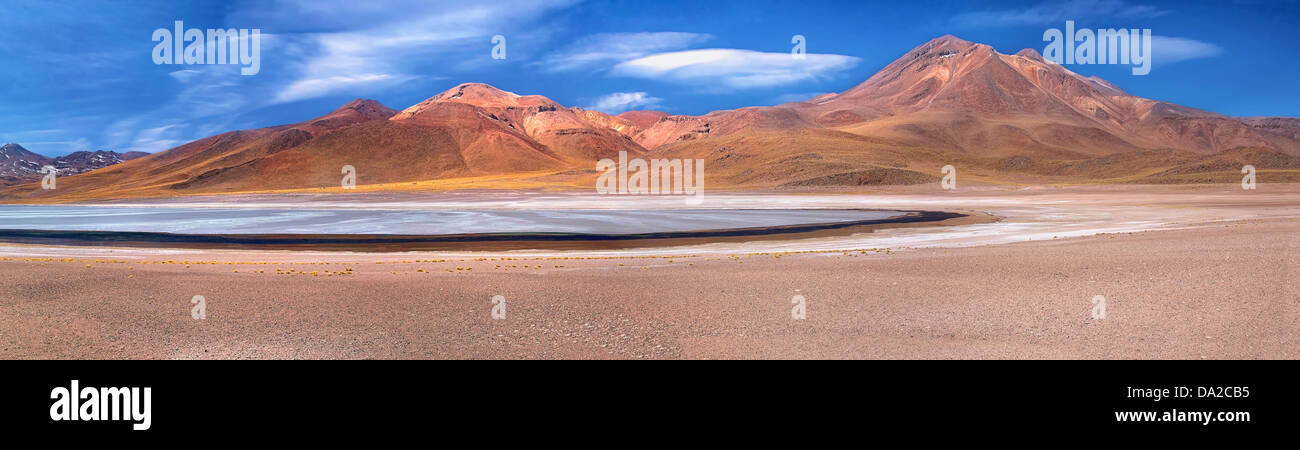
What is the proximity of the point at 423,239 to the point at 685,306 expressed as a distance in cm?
1874

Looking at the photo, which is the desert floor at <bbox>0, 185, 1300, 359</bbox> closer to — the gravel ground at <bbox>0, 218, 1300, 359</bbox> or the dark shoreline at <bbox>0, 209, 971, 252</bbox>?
the gravel ground at <bbox>0, 218, 1300, 359</bbox>

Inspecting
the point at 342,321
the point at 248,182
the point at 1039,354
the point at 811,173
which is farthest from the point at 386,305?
the point at 248,182

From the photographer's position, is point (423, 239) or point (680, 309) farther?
point (423, 239)

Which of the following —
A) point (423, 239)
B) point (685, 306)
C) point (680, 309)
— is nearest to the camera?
point (680, 309)

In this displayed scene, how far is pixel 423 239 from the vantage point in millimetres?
27297

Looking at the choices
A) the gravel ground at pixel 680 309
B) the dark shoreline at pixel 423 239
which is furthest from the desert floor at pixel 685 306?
the dark shoreline at pixel 423 239

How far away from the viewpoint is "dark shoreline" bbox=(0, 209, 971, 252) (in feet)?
79.2

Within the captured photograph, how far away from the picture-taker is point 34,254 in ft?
70.2

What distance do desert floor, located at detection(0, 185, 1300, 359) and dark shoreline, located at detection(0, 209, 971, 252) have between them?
6237 mm

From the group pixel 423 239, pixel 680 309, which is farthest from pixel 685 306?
pixel 423 239

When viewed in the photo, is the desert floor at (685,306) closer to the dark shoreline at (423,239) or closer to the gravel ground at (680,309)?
the gravel ground at (680,309)

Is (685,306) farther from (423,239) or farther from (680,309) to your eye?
(423,239)

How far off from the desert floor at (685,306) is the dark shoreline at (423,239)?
6.24 meters
